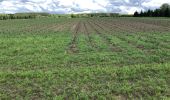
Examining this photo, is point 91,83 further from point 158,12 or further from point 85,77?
point 158,12

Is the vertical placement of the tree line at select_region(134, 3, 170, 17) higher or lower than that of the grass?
higher

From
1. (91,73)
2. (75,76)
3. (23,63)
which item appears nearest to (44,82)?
(75,76)

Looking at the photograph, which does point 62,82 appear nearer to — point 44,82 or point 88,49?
Answer: point 44,82

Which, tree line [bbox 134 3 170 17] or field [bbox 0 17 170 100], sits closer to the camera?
field [bbox 0 17 170 100]

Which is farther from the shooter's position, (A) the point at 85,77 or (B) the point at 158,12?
(B) the point at 158,12

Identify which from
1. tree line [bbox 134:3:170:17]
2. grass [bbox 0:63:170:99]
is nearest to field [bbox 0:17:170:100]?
grass [bbox 0:63:170:99]

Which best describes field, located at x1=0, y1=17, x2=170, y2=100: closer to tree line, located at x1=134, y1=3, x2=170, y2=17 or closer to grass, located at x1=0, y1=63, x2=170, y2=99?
grass, located at x1=0, y1=63, x2=170, y2=99

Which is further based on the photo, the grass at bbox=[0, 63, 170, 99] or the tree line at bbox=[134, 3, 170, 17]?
the tree line at bbox=[134, 3, 170, 17]

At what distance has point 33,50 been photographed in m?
15.0

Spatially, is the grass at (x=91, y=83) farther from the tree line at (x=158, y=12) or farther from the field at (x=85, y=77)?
the tree line at (x=158, y=12)

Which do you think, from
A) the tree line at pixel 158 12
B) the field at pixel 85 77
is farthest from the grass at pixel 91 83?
the tree line at pixel 158 12

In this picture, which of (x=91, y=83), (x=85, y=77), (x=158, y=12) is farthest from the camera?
(x=158, y=12)

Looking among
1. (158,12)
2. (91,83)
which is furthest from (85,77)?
(158,12)

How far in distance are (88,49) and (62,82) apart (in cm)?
716
